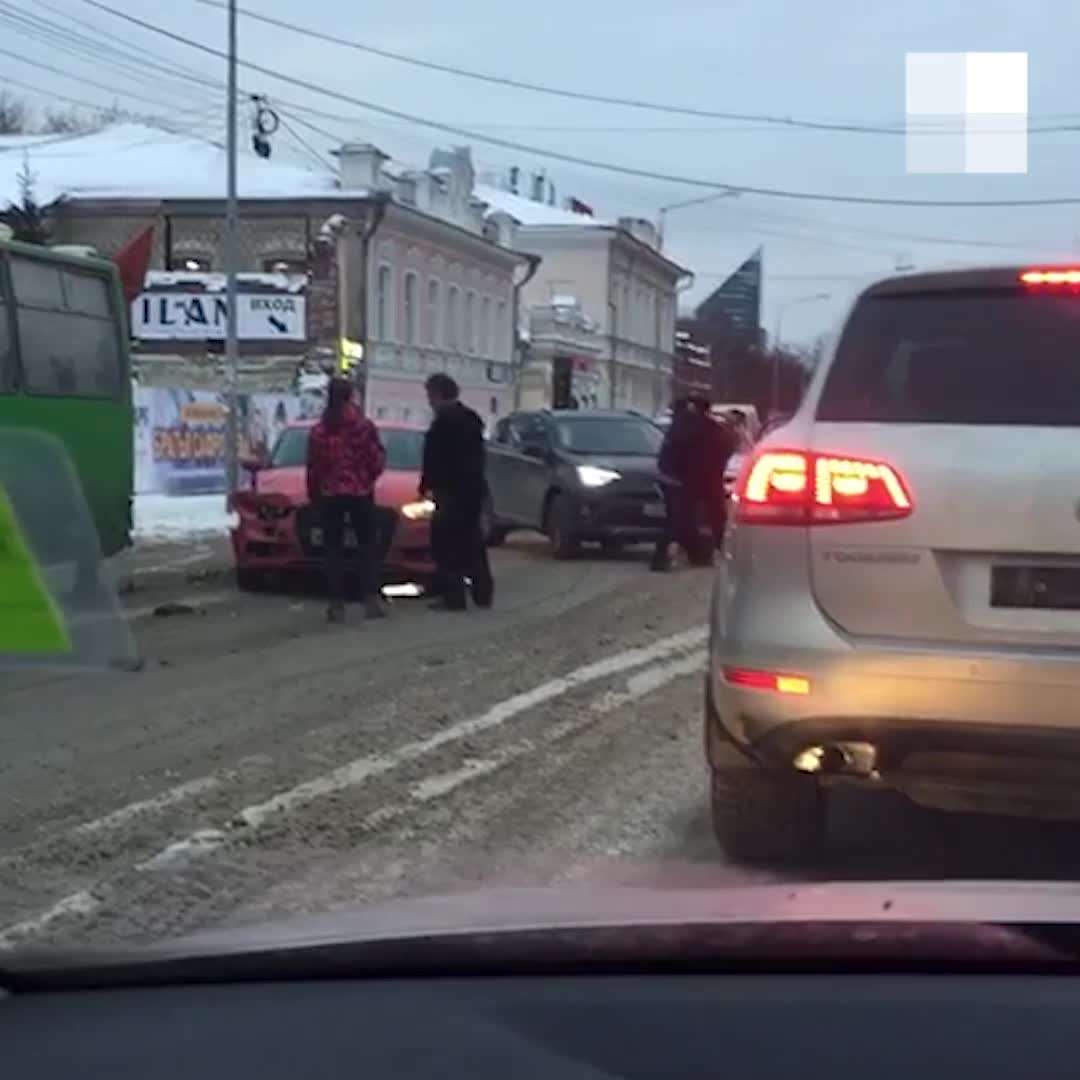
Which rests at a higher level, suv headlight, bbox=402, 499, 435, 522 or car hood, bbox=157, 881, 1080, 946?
car hood, bbox=157, 881, 1080, 946

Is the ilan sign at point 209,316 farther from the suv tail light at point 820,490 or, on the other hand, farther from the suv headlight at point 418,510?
the suv tail light at point 820,490

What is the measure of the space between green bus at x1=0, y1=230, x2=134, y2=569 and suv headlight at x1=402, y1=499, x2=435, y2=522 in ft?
7.78

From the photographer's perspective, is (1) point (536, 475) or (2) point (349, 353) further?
(2) point (349, 353)

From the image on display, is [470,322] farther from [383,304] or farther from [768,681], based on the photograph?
[768,681]

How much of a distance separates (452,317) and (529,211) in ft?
83.7

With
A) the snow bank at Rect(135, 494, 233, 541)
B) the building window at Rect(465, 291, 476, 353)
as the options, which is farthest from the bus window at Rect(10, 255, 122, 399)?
the building window at Rect(465, 291, 476, 353)

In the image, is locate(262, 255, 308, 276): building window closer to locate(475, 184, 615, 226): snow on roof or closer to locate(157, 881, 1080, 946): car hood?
A: locate(475, 184, 615, 226): snow on roof

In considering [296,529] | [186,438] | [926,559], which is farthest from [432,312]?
[926,559]

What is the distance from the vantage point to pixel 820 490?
5.65 meters

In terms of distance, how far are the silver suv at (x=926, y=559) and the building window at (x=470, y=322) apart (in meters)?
53.0

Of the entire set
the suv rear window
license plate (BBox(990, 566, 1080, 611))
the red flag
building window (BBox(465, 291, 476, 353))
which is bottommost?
license plate (BBox(990, 566, 1080, 611))

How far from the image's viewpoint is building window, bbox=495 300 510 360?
62188mm

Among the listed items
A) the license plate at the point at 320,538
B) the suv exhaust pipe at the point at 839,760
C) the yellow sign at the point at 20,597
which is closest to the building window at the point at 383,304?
the license plate at the point at 320,538

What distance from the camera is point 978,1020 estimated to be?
2.18m
